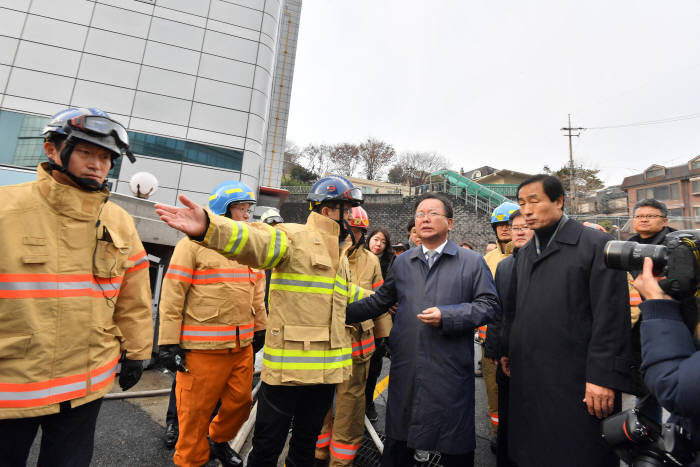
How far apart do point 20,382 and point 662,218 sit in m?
5.54

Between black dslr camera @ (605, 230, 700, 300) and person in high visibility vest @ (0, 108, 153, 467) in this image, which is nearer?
black dslr camera @ (605, 230, 700, 300)

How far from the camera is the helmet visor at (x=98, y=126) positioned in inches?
71.6

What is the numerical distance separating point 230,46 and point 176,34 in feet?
5.90

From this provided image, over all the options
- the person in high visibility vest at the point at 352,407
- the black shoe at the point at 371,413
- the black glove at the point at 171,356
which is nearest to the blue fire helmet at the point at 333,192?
the person in high visibility vest at the point at 352,407

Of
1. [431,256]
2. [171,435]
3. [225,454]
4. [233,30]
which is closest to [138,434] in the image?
[171,435]

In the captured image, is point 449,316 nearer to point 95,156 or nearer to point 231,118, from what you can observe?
point 95,156

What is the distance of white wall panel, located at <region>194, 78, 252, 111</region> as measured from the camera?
11922 mm

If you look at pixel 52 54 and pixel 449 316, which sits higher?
pixel 52 54

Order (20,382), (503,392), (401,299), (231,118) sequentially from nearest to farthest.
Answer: (20,382) < (401,299) < (503,392) < (231,118)

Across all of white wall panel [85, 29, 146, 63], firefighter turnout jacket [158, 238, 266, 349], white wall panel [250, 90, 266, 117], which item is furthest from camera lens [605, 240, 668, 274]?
white wall panel [85, 29, 146, 63]

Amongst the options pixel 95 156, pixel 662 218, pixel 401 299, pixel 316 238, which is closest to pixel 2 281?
pixel 95 156

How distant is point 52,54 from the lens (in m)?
10.7

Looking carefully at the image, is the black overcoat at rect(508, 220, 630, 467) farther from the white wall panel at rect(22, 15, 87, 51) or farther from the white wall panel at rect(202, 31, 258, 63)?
the white wall panel at rect(22, 15, 87, 51)

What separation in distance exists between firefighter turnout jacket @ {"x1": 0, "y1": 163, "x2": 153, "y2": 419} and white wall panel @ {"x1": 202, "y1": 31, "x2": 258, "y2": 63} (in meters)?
12.4
